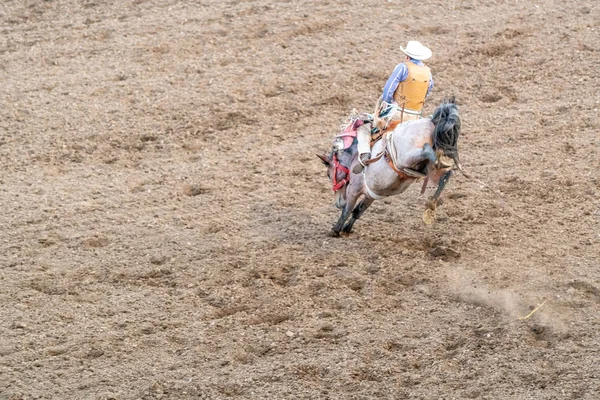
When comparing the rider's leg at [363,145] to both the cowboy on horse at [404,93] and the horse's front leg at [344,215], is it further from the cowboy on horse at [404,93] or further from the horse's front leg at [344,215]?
the horse's front leg at [344,215]

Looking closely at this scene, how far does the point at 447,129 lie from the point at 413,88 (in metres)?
1.08

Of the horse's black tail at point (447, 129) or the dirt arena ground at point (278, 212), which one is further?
the horse's black tail at point (447, 129)

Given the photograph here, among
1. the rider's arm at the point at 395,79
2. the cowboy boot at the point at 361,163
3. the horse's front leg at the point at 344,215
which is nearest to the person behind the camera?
the rider's arm at the point at 395,79

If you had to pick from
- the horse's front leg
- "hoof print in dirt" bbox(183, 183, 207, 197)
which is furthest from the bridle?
"hoof print in dirt" bbox(183, 183, 207, 197)

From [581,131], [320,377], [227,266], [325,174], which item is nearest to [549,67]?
[581,131]

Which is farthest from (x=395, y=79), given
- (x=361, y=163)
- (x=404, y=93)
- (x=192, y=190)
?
(x=192, y=190)

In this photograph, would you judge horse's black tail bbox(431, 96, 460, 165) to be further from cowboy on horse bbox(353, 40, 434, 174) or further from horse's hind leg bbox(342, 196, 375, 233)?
horse's hind leg bbox(342, 196, 375, 233)

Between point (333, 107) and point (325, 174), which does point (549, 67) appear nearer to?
point (333, 107)

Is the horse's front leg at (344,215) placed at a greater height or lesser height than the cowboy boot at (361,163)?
lesser

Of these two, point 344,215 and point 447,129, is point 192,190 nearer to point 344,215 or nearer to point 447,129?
point 344,215

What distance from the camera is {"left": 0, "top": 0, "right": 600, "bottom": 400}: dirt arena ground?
7926mm

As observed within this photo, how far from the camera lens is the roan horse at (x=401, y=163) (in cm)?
823

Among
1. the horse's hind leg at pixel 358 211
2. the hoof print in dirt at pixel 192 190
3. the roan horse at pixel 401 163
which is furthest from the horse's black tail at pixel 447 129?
the hoof print in dirt at pixel 192 190

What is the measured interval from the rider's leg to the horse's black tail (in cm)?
103
